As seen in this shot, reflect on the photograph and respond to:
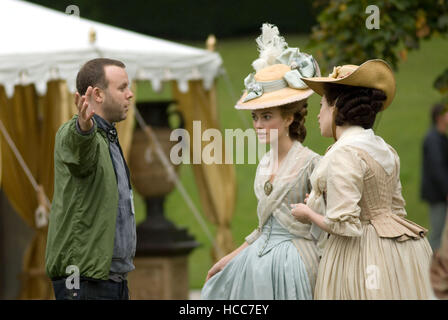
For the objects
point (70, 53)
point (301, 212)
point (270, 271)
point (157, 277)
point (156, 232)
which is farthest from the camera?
point (156, 232)

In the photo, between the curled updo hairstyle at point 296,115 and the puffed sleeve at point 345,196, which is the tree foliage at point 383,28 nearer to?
the curled updo hairstyle at point 296,115

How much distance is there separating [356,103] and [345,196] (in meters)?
0.40

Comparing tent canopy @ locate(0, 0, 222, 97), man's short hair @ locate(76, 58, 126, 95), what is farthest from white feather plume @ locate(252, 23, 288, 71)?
tent canopy @ locate(0, 0, 222, 97)

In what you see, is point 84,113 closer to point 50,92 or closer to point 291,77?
point 291,77

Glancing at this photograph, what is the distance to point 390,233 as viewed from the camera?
3570mm

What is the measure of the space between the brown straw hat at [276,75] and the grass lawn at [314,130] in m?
5.19

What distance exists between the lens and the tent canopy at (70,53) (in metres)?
6.67

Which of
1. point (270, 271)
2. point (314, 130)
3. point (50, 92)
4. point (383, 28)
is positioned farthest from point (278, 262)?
point (314, 130)

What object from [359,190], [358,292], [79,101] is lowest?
[358,292]

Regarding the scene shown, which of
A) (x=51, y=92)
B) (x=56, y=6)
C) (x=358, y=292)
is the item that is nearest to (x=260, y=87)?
(x=358, y=292)

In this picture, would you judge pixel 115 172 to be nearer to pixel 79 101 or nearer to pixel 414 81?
pixel 79 101

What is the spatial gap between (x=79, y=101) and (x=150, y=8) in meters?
23.9

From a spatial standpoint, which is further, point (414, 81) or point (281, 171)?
point (414, 81)

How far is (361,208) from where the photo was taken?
3631 mm
